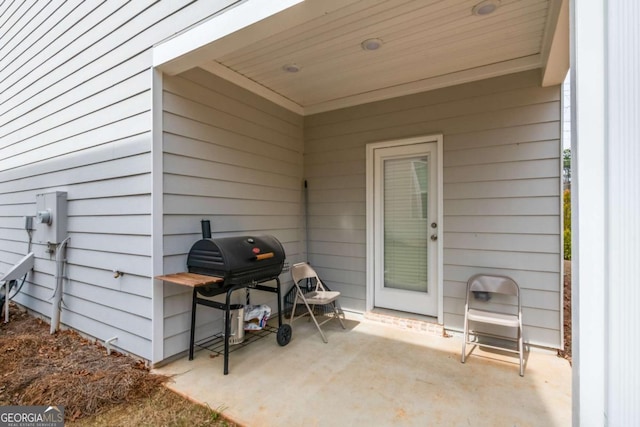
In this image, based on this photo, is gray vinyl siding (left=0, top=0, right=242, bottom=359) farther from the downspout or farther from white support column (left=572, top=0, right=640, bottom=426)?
white support column (left=572, top=0, right=640, bottom=426)

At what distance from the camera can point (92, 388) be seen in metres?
2.16

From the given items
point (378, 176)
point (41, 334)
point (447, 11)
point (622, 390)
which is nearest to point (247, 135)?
point (378, 176)

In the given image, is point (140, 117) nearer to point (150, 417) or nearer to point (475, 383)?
point (150, 417)

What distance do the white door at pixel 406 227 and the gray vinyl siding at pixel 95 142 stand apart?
235 centimetres

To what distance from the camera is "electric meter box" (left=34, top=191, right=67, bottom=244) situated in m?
3.25

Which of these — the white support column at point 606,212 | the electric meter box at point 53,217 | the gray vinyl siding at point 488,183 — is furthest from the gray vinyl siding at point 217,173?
the white support column at point 606,212

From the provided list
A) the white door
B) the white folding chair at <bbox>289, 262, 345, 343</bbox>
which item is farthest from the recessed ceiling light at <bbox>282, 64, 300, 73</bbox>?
the white folding chair at <bbox>289, 262, 345, 343</bbox>

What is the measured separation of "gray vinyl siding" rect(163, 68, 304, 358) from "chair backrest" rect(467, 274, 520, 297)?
6.94 feet

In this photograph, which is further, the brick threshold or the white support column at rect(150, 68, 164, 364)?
the brick threshold

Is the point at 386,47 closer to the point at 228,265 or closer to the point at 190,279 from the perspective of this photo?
the point at 228,265

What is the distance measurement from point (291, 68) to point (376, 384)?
9.70ft

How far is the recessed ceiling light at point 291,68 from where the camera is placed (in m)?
3.02

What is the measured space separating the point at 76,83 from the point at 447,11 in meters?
3.64

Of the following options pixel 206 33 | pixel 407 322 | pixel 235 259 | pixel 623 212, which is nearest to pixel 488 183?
pixel 407 322
